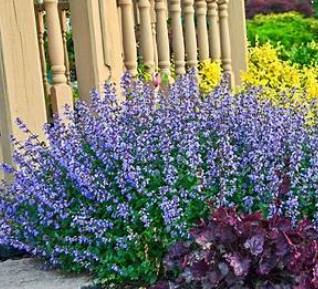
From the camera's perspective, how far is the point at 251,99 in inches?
118

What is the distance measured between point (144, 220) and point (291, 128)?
2.34 feet

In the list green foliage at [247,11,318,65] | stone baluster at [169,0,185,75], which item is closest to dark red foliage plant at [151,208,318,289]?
stone baluster at [169,0,185,75]

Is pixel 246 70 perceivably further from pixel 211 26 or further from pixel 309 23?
pixel 309 23

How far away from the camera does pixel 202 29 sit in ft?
17.7

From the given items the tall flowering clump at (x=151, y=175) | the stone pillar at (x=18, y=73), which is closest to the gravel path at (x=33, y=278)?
the tall flowering clump at (x=151, y=175)

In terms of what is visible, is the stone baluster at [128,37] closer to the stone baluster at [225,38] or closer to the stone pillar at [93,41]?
the stone pillar at [93,41]

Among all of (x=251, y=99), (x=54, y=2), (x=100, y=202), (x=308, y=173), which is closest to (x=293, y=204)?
(x=308, y=173)

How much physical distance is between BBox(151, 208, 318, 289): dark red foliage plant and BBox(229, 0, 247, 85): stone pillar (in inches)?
146

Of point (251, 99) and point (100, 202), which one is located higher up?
point (251, 99)

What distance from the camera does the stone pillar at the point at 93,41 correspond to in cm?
383

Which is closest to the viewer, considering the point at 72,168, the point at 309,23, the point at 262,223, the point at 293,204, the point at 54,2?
the point at 262,223

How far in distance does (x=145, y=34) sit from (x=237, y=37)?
1.67m

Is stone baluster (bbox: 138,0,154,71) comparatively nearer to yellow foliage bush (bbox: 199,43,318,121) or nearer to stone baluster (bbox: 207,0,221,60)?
yellow foliage bush (bbox: 199,43,318,121)

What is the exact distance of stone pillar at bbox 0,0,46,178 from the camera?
3.57 meters
